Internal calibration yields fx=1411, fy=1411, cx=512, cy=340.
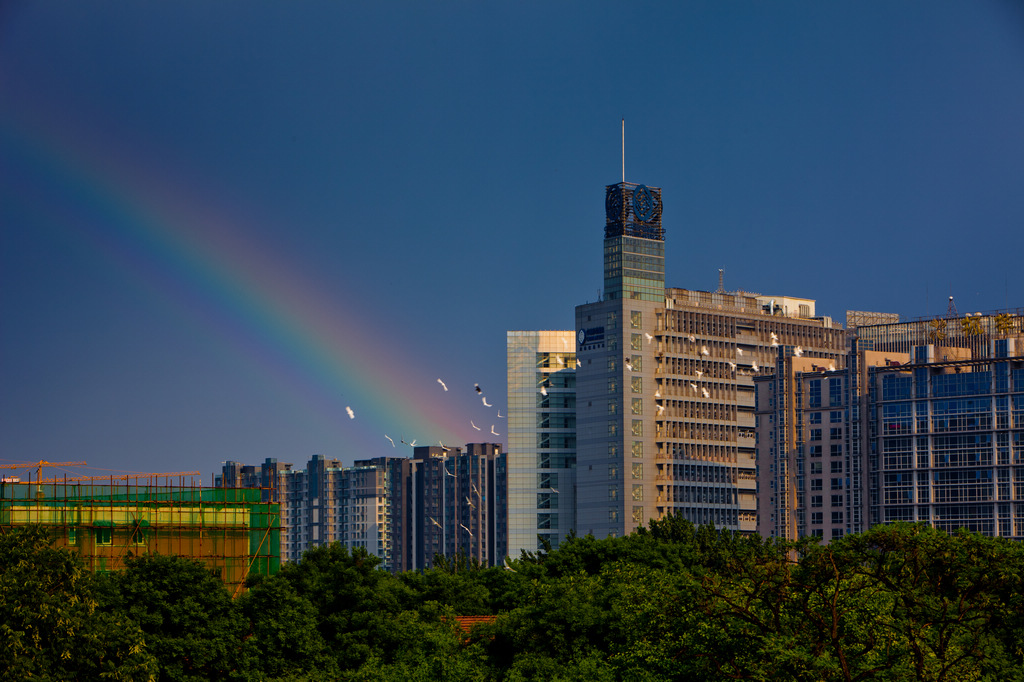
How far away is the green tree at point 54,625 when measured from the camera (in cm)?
6278

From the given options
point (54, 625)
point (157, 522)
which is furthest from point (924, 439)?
point (54, 625)

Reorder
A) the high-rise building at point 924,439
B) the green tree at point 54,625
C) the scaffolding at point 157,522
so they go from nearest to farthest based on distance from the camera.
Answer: the green tree at point 54,625
the scaffolding at point 157,522
the high-rise building at point 924,439

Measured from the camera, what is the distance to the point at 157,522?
356ft

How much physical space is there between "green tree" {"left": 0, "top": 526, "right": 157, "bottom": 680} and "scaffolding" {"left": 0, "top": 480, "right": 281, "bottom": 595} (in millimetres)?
34222

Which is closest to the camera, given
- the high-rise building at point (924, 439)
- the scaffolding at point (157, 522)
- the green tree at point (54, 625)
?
the green tree at point (54, 625)

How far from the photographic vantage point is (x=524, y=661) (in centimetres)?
7562

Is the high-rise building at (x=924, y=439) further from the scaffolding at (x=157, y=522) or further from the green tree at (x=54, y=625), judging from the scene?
the green tree at (x=54, y=625)

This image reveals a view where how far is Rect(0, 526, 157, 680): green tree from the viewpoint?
62781mm

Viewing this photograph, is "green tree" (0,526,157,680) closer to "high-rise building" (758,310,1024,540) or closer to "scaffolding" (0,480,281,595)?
"scaffolding" (0,480,281,595)

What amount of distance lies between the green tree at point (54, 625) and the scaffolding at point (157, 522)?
3422cm

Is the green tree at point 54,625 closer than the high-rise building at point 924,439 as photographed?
Yes

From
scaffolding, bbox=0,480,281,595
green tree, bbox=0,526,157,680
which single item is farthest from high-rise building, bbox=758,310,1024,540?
green tree, bbox=0,526,157,680

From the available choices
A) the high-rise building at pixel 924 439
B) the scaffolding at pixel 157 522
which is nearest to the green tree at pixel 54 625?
the scaffolding at pixel 157 522

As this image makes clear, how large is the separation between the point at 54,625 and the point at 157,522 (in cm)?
4434
